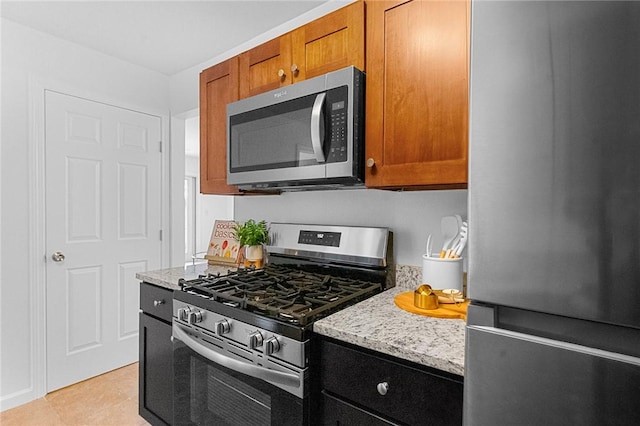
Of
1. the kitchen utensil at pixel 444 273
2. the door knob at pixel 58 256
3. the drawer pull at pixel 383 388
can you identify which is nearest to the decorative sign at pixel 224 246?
the door knob at pixel 58 256

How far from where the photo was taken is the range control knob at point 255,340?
1141mm

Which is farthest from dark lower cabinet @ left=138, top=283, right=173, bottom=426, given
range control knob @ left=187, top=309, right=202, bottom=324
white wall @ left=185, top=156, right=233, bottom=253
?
white wall @ left=185, top=156, right=233, bottom=253

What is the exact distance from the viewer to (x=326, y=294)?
1327mm

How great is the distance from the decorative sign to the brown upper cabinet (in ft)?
2.79

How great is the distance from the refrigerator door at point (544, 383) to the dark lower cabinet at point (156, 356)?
1439 millimetres

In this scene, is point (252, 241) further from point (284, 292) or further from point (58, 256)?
point (58, 256)

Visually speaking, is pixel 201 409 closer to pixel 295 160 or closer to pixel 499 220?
pixel 295 160

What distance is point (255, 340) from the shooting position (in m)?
1.14

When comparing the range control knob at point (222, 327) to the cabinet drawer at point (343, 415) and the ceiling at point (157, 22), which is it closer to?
the cabinet drawer at point (343, 415)

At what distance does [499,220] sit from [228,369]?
1.08 m

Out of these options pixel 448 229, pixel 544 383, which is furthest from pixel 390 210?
pixel 544 383

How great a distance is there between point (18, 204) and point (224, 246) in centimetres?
133

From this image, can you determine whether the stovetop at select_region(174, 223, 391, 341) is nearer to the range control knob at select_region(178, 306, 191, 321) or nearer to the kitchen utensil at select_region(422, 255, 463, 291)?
the range control knob at select_region(178, 306, 191, 321)

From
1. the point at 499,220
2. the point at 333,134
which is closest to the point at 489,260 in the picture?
the point at 499,220
